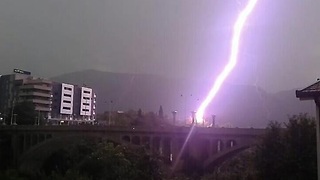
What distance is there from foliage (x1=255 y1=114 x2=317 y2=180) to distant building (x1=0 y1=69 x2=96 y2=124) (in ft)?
290

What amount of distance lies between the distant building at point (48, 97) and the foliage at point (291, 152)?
88.3 m

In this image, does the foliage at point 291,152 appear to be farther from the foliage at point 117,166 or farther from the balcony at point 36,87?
the balcony at point 36,87

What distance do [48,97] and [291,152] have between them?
99.5m

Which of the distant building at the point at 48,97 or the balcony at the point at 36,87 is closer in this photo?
the balcony at the point at 36,87

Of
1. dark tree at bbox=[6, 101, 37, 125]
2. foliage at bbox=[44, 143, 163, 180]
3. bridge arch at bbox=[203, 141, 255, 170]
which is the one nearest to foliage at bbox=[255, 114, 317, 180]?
foliage at bbox=[44, 143, 163, 180]

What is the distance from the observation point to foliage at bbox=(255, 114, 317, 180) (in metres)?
15.5

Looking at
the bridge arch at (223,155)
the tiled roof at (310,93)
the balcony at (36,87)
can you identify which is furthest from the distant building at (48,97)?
the tiled roof at (310,93)

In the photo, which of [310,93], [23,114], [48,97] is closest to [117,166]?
[310,93]

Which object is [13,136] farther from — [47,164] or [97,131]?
[97,131]

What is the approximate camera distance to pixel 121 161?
21.3m

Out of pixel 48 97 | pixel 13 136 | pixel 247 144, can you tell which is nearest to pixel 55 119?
pixel 48 97

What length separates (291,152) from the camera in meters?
16.1

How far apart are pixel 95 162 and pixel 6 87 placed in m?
94.7

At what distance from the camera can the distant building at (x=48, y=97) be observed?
4131 inches
